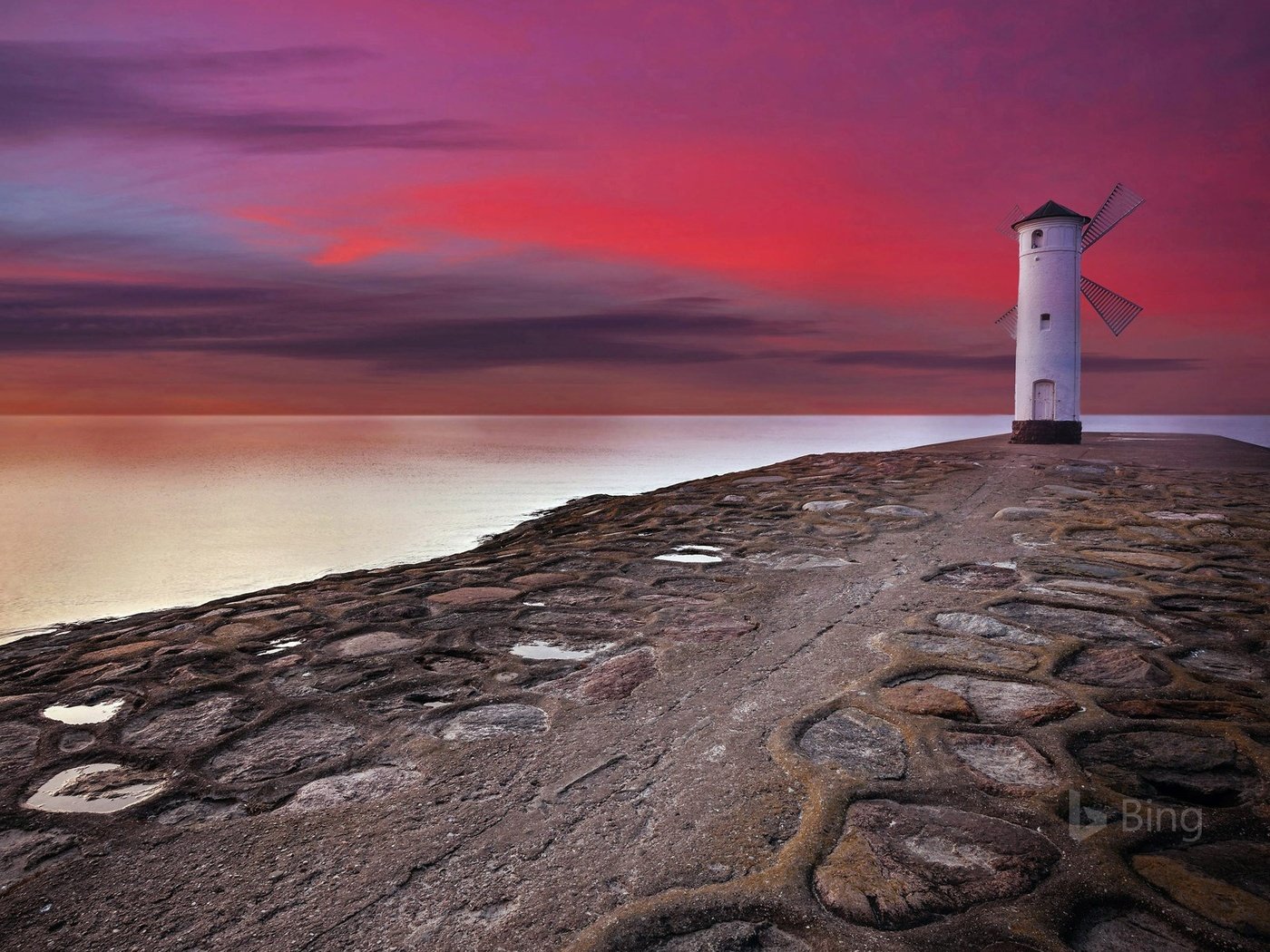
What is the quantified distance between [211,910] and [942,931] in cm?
203

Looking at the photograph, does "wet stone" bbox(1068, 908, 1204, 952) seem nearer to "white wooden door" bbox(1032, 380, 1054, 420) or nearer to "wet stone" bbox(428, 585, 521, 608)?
"wet stone" bbox(428, 585, 521, 608)

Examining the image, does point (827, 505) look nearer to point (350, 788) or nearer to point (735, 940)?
point (350, 788)

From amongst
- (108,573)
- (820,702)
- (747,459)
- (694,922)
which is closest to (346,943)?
(694,922)

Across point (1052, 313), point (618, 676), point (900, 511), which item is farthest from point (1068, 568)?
point (1052, 313)

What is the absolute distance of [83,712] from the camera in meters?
3.48

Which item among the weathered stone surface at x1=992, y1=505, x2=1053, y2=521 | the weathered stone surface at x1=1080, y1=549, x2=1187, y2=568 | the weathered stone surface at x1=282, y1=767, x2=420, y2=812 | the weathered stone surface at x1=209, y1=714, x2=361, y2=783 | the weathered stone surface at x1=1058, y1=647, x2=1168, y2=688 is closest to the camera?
the weathered stone surface at x1=282, y1=767, x2=420, y2=812

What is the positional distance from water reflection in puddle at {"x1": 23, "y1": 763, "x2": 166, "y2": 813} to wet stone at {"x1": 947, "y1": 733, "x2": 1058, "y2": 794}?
3.04 m

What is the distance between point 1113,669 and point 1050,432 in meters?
15.4

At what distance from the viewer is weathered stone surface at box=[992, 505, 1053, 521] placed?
734 centimetres

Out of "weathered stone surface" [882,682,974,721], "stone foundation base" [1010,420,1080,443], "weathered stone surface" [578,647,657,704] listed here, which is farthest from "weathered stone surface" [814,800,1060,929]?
"stone foundation base" [1010,420,1080,443]

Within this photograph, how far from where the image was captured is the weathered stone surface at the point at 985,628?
3.95 meters

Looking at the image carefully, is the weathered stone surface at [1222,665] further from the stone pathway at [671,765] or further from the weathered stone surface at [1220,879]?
the weathered stone surface at [1220,879]

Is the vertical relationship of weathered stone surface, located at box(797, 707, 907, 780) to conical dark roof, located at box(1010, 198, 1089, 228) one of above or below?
below

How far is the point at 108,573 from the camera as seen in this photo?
612 inches
